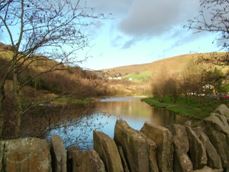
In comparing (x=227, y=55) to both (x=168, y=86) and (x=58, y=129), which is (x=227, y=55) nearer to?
(x=58, y=129)

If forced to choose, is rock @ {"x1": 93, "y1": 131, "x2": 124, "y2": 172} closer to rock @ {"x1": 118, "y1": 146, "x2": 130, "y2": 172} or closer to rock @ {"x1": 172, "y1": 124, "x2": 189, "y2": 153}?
rock @ {"x1": 118, "y1": 146, "x2": 130, "y2": 172}

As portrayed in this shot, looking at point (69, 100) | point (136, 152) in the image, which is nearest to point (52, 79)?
point (69, 100)

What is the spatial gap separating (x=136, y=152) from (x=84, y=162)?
0.66 m

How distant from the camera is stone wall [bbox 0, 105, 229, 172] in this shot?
3.61 metres

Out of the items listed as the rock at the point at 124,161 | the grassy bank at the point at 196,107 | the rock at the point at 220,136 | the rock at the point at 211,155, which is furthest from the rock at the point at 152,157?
the grassy bank at the point at 196,107

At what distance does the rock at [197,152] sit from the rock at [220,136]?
389mm

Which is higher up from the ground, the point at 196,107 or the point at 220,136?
the point at 220,136

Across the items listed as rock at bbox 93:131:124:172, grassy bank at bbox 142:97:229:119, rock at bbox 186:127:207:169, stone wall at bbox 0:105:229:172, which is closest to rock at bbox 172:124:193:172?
stone wall at bbox 0:105:229:172

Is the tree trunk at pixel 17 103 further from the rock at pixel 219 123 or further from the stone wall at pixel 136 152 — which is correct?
the rock at pixel 219 123

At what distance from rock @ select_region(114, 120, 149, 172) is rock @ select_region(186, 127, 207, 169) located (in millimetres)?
745

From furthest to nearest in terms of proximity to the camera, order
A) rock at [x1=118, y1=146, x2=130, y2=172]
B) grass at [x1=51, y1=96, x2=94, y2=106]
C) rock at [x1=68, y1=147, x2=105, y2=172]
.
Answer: grass at [x1=51, y1=96, x2=94, y2=106]
rock at [x1=118, y1=146, x2=130, y2=172]
rock at [x1=68, y1=147, x2=105, y2=172]

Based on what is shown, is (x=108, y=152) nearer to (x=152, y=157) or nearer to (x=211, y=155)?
(x=152, y=157)

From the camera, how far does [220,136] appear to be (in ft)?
16.0

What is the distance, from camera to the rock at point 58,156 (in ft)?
12.2
